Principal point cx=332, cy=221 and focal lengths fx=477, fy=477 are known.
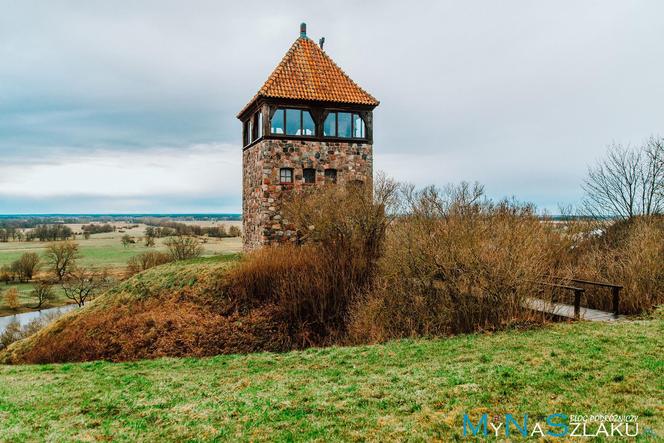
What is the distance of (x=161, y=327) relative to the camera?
17391mm

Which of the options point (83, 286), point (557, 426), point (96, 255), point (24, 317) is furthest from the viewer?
point (96, 255)

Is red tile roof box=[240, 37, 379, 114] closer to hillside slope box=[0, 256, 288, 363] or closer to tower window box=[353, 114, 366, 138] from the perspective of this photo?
tower window box=[353, 114, 366, 138]

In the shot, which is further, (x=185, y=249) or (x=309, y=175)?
(x=185, y=249)

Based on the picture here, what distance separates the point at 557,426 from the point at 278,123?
20.8 m

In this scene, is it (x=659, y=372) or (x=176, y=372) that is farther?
(x=176, y=372)

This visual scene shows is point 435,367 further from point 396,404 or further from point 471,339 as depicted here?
point 471,339

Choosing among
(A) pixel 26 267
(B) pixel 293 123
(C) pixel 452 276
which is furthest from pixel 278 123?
(A) pixel 26 267

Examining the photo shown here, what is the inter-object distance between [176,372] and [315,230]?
34.2 feet

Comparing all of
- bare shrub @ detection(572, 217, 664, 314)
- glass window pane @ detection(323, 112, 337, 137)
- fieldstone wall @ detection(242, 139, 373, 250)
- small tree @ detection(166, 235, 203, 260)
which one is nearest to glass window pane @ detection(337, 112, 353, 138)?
glass window pane @ detection(323, 112, 337, 137)

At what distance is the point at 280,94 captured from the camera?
23984 millimetres

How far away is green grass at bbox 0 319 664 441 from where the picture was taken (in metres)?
6.54

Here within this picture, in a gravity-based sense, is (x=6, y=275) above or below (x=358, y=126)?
below

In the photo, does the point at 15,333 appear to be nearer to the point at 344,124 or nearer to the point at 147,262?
the point at 147,262

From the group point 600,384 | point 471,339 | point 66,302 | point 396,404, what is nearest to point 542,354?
point 600,384
